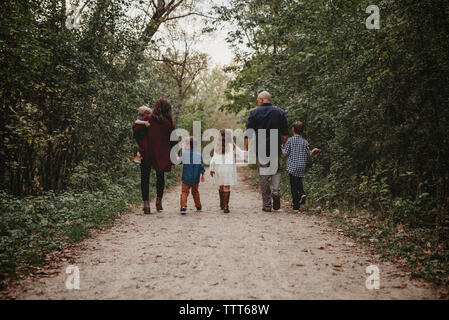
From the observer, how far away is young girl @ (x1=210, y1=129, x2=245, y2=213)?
823 cm

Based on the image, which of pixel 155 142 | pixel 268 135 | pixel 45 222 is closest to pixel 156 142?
pixel 155 142

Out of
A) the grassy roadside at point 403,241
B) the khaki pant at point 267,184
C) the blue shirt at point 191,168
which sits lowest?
the grassy roadside at point 403,241

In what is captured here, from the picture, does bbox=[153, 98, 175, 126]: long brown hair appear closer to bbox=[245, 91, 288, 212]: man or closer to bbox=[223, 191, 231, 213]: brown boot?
bbox=[245, 91, 288, 212]: man

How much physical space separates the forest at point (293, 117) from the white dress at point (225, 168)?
211 cm

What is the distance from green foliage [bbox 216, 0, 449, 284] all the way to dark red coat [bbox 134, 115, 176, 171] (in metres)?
3.93

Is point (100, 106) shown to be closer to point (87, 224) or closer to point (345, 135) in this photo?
point (87, 224)

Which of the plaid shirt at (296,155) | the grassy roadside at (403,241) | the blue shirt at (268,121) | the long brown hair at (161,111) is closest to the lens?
the grassy roadside at (403,241)

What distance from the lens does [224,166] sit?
27.7 feet

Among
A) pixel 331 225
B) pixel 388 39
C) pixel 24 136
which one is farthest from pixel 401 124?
pixel 24 136

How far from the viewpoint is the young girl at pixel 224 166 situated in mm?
8227

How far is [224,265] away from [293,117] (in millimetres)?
7680

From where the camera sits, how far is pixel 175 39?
87.9 feet
